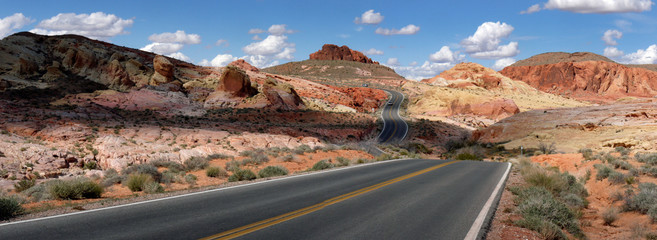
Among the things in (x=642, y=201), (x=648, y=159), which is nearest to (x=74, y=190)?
(x=642, y=201)

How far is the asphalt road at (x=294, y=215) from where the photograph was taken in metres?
6.38

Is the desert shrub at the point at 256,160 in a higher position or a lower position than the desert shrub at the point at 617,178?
higher

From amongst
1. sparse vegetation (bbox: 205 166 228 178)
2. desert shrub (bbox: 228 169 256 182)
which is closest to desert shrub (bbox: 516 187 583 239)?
desert shrub (bbox: 228 169 256 182)

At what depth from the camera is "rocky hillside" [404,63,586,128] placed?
239ft

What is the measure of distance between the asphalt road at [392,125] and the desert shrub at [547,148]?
1849cm

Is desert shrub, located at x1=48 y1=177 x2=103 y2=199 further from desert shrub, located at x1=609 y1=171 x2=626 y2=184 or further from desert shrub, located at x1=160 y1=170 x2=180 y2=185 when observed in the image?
desert shrub, located at x1=609 y1=171 x2=626 y2=184

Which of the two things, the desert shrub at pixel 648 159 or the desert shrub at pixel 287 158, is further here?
the desert shrub at pixel 287 158

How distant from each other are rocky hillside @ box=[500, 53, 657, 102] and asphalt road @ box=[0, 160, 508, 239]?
5027 inches

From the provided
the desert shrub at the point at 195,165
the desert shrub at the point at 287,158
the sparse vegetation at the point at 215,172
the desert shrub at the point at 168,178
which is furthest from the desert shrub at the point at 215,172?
the desert shrub at the point at 287,158

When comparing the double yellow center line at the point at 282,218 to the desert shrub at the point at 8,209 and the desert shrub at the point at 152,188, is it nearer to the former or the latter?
the desert shrub at the point at 8,209

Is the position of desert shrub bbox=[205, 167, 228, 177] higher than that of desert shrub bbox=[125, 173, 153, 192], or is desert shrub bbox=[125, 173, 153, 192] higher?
desert shrub bbox=[125, 173, 153, 192]

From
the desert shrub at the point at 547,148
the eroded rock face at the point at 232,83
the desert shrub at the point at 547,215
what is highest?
the eroded rock face at the point at 232,83

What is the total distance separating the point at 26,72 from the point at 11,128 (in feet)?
96.0

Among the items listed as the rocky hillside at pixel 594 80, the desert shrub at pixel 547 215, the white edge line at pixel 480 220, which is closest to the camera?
the white edge line at pixel 480 220
